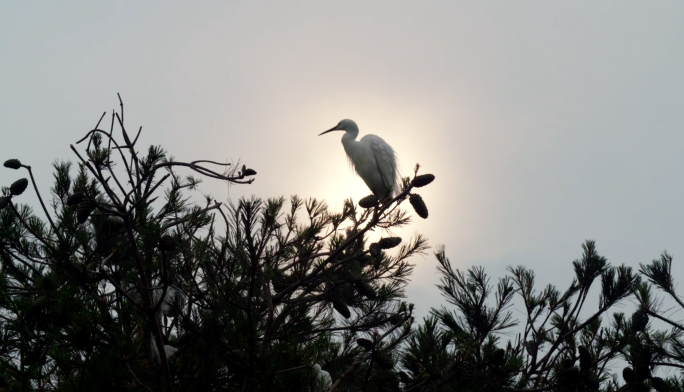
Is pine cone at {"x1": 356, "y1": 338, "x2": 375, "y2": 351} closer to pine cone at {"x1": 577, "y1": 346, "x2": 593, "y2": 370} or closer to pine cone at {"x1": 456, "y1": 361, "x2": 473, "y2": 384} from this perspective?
pine cone at {"x1": 456, "y1": 361, "x2": 473, "y2": 384}

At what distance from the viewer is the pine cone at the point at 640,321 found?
2.91 m

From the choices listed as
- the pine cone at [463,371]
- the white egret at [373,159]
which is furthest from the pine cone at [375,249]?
the white egret at [373,159]

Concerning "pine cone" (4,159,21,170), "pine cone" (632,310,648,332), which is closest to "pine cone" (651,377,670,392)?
"pine cone" (632,310,648,332)

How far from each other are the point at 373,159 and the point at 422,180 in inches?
168

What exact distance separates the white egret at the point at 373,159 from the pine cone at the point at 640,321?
3.64 m

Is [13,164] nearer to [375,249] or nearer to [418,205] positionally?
[375,249]

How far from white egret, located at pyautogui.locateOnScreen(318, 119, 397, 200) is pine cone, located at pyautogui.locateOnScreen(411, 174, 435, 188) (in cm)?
412

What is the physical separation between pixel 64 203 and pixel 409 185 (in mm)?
1577

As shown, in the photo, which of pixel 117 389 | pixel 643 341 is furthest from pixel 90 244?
pixel 643 341

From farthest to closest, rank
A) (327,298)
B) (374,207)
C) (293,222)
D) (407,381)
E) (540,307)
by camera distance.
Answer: (540,307), (327,298), (293,222), (374,207), (407,381)

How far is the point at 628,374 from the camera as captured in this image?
2.79m

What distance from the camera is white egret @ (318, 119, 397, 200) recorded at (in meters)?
6.51

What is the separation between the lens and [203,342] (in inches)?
85.3

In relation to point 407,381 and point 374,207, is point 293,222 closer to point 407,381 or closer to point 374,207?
point 374,207
